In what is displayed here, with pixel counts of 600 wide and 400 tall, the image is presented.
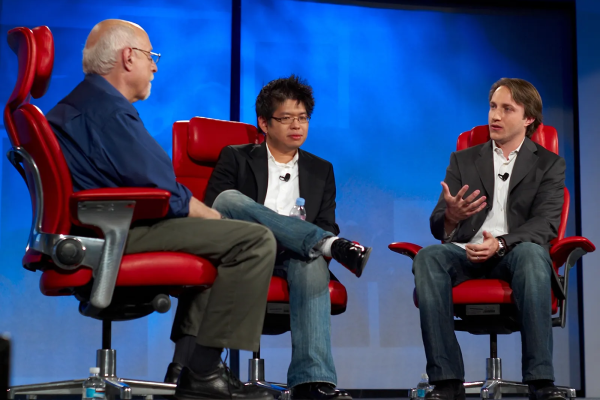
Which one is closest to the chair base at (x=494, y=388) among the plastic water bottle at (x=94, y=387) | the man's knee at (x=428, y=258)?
the man's knee at (x=428, y=258)

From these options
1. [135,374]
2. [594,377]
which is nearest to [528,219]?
[594,377]

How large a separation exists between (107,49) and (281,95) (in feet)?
3.19

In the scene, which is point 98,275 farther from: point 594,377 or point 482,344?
point 594,377

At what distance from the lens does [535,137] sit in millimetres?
3604

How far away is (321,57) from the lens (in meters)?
4.71

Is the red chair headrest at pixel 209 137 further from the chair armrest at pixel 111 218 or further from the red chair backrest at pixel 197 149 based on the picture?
the chair armrest at pixel 111 218

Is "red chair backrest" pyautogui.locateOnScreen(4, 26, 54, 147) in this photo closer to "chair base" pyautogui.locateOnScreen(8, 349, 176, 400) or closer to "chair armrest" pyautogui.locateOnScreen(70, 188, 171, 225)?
"chair armrest" pyautogui.locateOnScreen(70, 188, 171, 225)

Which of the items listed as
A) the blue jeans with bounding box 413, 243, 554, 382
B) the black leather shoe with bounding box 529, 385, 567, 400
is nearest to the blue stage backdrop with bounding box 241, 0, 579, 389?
the blue jeans with bounding box 413, 243, 554, 382

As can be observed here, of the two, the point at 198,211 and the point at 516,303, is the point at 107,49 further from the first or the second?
the point at 516,303

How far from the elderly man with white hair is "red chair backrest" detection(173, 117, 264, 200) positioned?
0.90 m

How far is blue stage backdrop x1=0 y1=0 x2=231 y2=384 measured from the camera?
430cm

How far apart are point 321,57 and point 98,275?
2764 millimetres

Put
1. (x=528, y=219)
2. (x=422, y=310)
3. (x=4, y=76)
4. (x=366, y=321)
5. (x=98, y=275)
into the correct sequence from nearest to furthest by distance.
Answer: (x=98, y=275) < (x=422, y=310) < (x=528, y=219) < (x=4, y=76) < (x=366, y=321)

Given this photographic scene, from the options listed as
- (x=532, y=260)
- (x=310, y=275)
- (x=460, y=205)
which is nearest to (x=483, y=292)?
(x=532, y=260)
